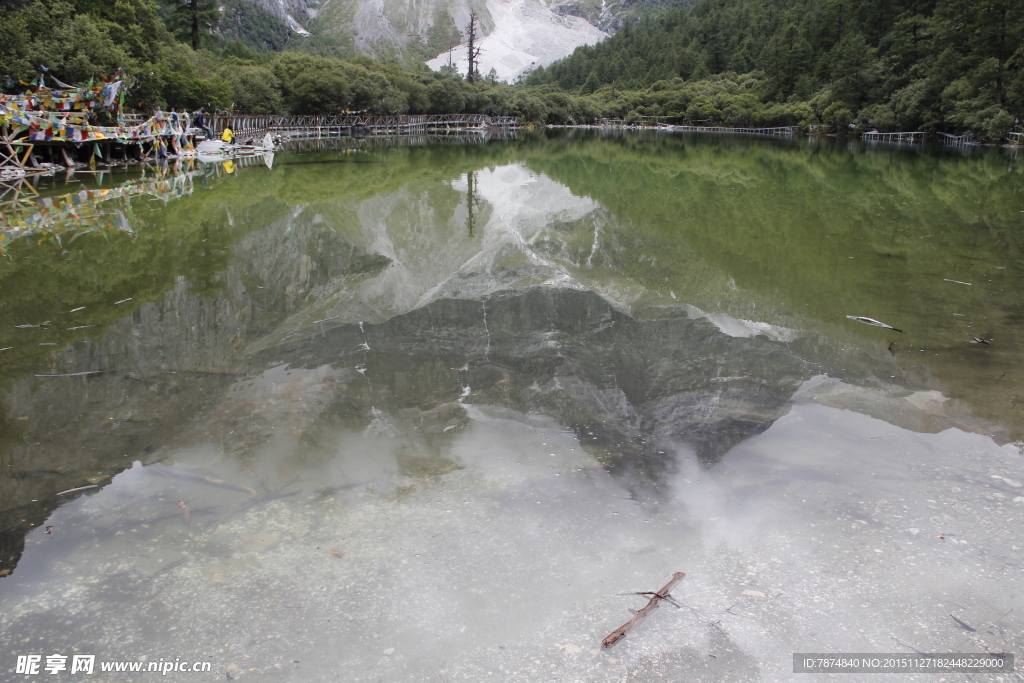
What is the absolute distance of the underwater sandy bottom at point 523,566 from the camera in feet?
8.13

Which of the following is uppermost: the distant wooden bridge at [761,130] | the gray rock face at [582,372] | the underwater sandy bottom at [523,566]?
the distant wooden bridge at [761,130]

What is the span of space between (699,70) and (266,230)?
111349 mm

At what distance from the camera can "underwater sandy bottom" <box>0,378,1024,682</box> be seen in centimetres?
248

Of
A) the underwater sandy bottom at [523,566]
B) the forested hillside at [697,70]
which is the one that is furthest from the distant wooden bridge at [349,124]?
the underwater sandy bottom at [523,566]

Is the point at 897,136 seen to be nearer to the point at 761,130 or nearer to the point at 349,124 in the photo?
the point at 761,130

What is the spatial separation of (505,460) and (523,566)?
3.27 feet

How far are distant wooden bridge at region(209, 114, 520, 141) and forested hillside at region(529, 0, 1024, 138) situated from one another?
1195 inches

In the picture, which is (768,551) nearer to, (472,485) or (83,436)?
(472,485)

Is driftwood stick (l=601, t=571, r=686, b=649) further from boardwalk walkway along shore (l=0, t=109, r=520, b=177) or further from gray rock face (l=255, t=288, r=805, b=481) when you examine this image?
boardwalk walkway along shore (l=0, t=109, r=520, b=177)

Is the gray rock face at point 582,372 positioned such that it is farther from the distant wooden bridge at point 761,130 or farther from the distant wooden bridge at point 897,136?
the distant wooden bridge at point 761,130

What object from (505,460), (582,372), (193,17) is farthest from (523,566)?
(193,17)

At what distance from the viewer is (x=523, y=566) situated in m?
2.94

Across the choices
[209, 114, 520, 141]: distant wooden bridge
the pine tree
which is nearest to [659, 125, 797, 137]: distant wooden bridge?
[209, 114, 520, 141]: distant wooden bridge

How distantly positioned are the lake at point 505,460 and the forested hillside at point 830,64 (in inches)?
1452
